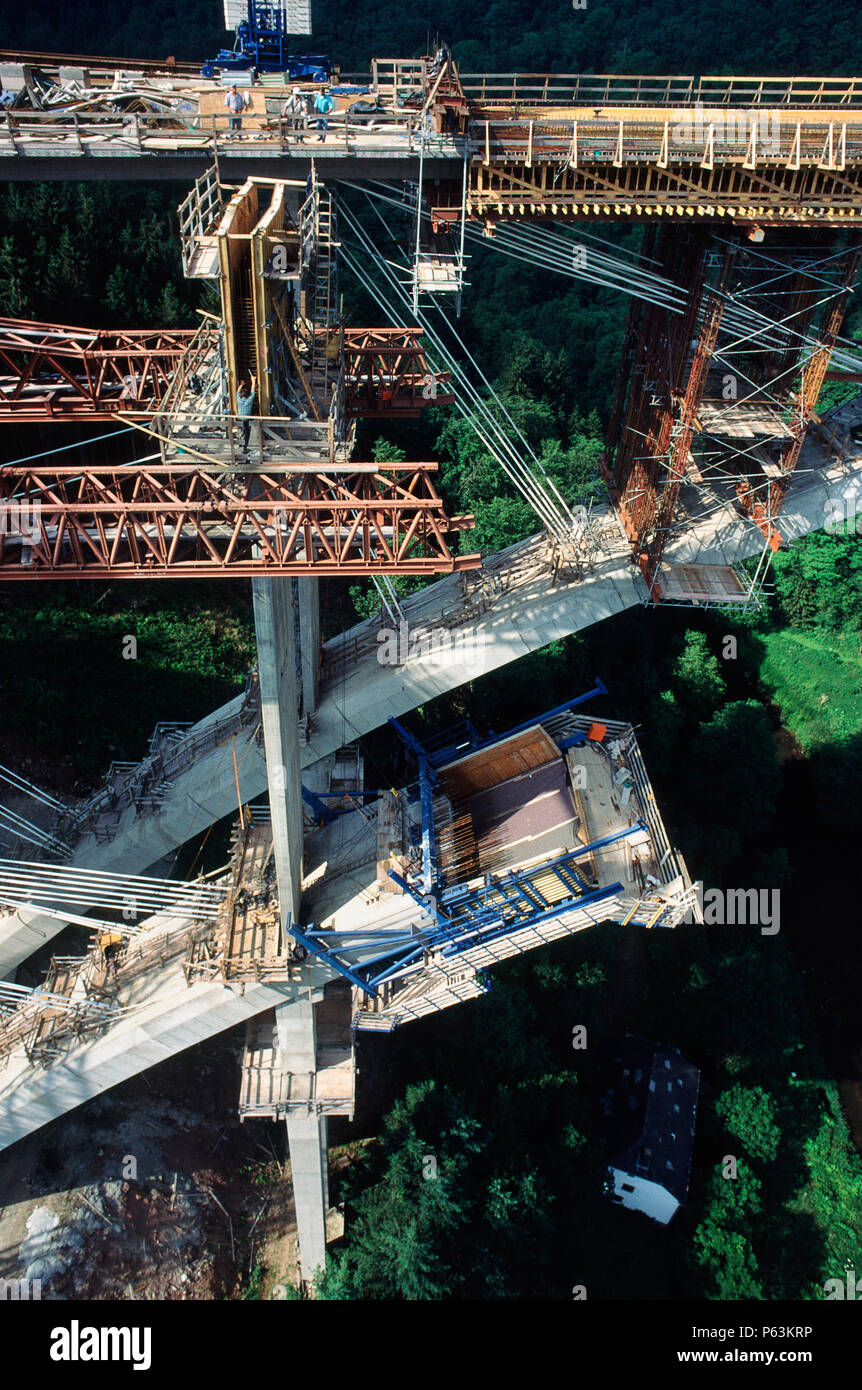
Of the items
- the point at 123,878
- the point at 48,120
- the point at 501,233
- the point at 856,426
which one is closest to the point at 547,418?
the point at 856,426

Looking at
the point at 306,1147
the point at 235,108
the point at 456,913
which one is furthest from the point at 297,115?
the point at 306,1147

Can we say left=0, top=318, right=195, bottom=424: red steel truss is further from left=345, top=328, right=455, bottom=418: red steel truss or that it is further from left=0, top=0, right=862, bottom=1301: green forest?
left=0, top=0, right=862, bottom=1301: green forest

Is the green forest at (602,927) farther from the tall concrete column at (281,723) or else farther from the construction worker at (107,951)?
the tall concrete column at (281,723)

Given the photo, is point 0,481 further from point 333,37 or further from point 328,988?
point 333,37

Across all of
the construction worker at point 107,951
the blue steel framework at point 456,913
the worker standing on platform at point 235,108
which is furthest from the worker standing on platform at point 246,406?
the construction worker at point 107,951

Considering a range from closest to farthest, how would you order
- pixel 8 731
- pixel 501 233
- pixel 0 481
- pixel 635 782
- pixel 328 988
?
pixel 0 481 → pixel 501 233 → pixel 635 782 → pixel 328 988 → pixel 8 731

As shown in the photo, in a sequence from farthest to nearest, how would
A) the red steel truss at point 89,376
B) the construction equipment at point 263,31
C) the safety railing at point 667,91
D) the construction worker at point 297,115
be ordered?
the construction equipment at point 263,31 → the red steel truss at point 89,376 → the construction worker at point 297,115 → the safety railing at point 667,91
